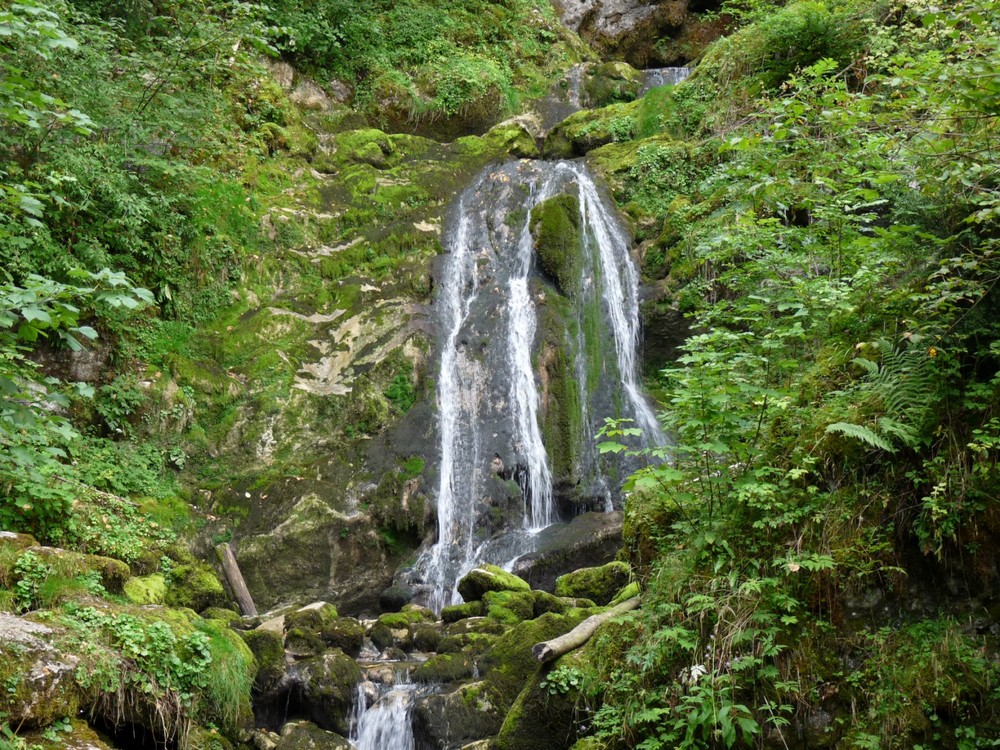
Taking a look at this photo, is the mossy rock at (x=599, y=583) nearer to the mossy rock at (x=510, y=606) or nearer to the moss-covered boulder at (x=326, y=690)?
the mossy rock at (x=510, y=606)

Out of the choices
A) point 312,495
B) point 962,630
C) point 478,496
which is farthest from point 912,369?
point 312,495

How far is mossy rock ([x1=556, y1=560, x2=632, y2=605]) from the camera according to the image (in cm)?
798

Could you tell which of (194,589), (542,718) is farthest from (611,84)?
(542,718)

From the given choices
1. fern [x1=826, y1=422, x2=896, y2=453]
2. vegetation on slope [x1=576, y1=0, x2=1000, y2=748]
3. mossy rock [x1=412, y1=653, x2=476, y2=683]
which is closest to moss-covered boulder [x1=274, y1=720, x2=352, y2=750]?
mossy rock [x1=412, y1=653, x2=476, y2=683]

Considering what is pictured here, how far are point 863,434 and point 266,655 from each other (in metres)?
5.73

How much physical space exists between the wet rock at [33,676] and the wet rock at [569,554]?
5522mm

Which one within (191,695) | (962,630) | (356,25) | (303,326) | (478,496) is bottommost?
(191,695)

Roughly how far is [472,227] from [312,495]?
6132 millimetres

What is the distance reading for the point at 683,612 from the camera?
4438 mm

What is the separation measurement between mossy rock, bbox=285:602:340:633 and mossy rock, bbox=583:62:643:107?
14252 millimetres

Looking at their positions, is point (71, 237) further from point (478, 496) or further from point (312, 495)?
point (478, 496)

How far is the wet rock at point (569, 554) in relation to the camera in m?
9.52

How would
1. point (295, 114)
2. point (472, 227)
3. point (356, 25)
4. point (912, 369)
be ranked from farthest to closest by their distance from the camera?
point (356, 25) → point (295, 114) → point (472, 227) → point (912, 369)

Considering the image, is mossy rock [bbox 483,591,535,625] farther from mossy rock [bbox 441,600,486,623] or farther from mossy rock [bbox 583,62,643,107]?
mossy rock [bbox 583,62,643,107]
